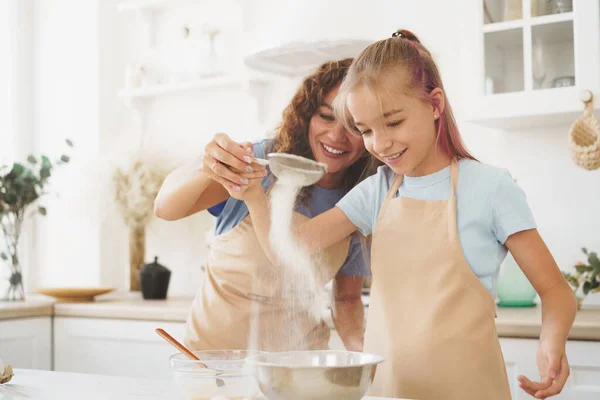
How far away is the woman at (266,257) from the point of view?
56.9 inches

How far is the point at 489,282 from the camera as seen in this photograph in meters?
1.22

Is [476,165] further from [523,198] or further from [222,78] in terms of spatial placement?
[222,78]

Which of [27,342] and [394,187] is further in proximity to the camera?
[27,342]

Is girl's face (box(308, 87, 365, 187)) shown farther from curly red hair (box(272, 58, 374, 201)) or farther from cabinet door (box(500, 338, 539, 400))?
cabinet door (box(500, 338, 539, 400))

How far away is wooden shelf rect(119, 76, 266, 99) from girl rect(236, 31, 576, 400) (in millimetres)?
1424

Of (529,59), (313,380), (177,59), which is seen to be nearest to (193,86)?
(177,59)

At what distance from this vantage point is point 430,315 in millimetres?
1219

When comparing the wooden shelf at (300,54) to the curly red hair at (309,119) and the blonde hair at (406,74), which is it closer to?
the curly red hair at (309,119)

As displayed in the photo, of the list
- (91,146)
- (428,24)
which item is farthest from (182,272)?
(428,24)

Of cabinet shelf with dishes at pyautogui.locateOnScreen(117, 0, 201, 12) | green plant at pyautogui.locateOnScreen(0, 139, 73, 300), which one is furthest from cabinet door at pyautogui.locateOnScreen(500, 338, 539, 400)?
cabinet shelf with dishes at pyautogui.locateOnScreen(117, 0, 201, 12)

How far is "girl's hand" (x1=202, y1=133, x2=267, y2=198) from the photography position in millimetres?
1245

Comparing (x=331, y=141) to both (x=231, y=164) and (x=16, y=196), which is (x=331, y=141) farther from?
(x=16, y=196)


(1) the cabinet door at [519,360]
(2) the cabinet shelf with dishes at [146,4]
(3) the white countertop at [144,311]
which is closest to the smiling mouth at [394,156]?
(3) the white countertop at [144,311]

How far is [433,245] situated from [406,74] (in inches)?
11.7
